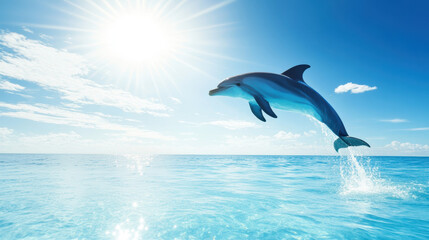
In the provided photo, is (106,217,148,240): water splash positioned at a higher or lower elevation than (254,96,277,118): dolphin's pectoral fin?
lower

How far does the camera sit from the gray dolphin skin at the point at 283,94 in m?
4.02

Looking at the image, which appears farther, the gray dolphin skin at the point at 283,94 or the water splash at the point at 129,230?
the water splash at the point at 129,230

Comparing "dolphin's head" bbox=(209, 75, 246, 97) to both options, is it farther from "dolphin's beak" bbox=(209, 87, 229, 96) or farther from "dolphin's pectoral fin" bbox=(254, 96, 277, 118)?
"dolphin's pectoral fin" bbox=(254, 96, 277, 118)

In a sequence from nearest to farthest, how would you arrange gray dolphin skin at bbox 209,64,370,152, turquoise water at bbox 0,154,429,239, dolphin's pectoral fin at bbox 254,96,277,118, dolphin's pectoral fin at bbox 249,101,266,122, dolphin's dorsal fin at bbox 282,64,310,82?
dolphin's pectoral fin at bbox 254,96,277,118 → gray dolphin skin at bbox 209,64,370,152 → dolphin's pectoral fin at bbox 249,101,266,122 → dolphin's dorsal fin at bbox 282,64,310,82 → turquoise water at bbox 0,154,429,239

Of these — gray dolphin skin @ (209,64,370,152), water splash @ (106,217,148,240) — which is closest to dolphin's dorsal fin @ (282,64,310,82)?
gray dolphin skin @ (209,64,370,152)

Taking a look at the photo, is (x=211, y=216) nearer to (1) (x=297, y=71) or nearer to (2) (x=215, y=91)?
(2) (x=215, y=91)

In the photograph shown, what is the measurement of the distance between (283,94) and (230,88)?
3.31 feet

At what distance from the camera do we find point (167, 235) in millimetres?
4996

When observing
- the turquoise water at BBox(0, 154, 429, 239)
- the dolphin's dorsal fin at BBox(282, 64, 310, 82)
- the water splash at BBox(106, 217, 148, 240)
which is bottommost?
the water splash at BBox(106, 217, 148, 240)

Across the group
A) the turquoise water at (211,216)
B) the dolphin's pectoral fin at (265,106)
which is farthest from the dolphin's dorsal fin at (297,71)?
the turquoise water at (211,216)

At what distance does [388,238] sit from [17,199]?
1187 centimetres

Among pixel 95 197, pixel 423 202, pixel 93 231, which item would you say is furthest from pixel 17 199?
pixel 423 202

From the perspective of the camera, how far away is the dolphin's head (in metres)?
4.05

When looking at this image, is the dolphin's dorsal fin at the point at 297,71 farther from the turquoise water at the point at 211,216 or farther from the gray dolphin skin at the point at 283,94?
the turquoise water at the point at 211,216
